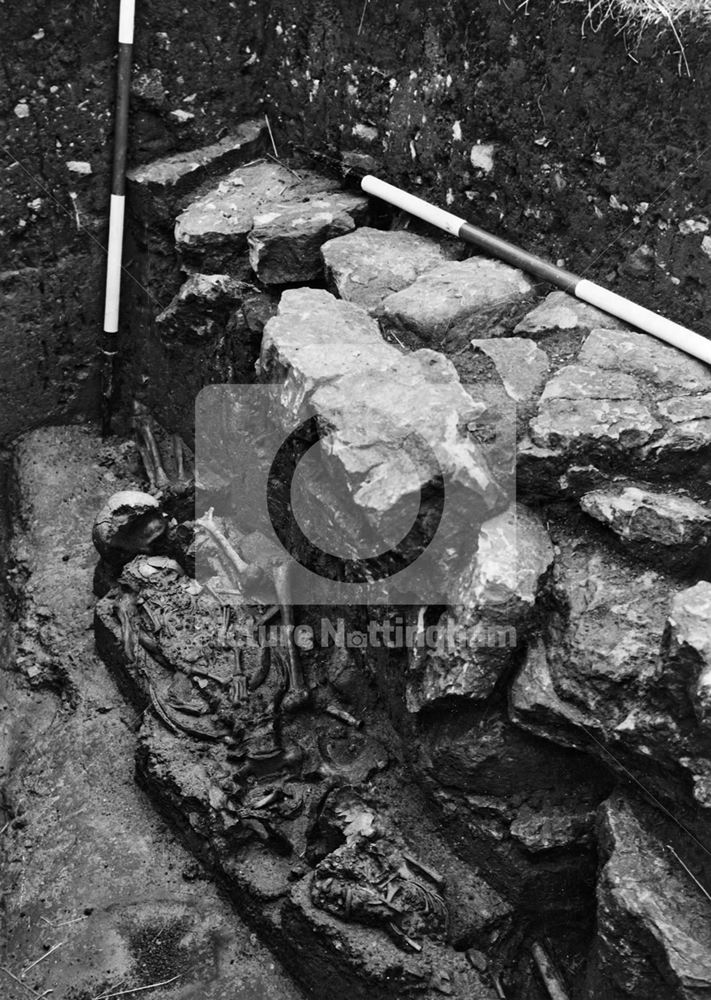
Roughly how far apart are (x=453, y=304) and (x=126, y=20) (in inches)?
72.4

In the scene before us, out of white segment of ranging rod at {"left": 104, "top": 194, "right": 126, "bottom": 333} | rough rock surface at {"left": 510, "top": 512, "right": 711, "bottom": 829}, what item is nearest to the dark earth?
rough rock surface at {"left": 510, "top": 512, "right": 711, "bottom": 829}

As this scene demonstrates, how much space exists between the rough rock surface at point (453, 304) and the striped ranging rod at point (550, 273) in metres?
0.07

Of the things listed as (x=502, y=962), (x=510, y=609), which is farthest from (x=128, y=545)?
(x=502, y=962)

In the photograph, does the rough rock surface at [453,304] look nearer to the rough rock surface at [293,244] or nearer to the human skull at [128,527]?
the rough rock surface at [293,244]

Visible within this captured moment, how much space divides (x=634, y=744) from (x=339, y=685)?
1.12 meters

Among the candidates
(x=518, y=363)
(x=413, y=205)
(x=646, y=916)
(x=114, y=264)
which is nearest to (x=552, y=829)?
(x=646, y=916)

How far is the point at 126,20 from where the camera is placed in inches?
172

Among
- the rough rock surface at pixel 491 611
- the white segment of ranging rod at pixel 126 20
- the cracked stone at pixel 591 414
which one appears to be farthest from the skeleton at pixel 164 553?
the white segment of ranging rod at pixel 126 20

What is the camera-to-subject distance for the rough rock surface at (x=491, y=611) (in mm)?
3105

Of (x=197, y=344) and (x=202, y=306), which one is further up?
(x=202, y=306)

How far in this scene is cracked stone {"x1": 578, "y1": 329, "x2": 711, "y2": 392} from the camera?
337 cm

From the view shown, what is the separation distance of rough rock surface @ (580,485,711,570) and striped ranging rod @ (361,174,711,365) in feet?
1.91

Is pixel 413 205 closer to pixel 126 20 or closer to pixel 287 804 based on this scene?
pixel 126 20

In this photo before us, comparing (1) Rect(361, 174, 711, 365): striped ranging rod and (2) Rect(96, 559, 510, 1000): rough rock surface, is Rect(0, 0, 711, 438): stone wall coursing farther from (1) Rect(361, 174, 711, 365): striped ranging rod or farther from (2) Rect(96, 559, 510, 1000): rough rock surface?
(2) Rect(96, 559, 510, 1000): rough rock surface
